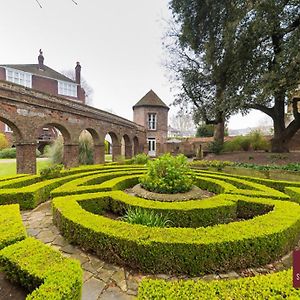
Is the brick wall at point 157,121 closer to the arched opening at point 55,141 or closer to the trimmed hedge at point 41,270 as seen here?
the arched opening at point 55,141

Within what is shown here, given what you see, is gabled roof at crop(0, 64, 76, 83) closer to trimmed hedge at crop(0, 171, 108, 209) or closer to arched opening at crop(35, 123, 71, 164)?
arched opening at crop(35, 123, 71, 164)

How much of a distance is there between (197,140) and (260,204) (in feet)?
69.4

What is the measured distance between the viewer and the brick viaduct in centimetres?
815

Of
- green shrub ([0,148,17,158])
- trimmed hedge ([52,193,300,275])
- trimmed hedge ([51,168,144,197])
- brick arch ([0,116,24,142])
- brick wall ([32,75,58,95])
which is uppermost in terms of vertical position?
brick wall ([32,75,58,95])

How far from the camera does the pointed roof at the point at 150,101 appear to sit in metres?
25.8

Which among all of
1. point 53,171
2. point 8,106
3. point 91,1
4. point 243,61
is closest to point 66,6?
point 91,1

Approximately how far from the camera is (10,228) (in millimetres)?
3012

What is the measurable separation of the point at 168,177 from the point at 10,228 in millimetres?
3693

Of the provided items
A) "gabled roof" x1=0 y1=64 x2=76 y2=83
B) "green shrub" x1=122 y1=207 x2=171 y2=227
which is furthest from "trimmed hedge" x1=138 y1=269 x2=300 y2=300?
"gabled roof" x1=0 y1=64 x2=76 y2=83

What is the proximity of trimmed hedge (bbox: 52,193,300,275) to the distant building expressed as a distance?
885 inches

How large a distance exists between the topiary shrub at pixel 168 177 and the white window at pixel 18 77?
2732 cm

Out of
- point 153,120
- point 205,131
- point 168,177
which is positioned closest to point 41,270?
point 168,177

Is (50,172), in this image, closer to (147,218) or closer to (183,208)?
(147,218)

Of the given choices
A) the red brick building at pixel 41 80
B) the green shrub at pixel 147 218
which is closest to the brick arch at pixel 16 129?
the green shrub at pixel 147 218
